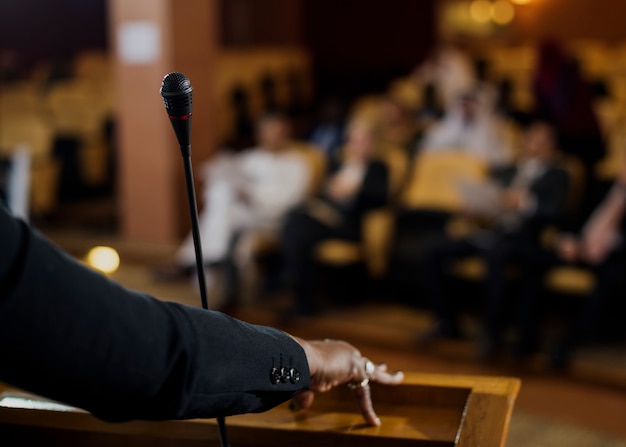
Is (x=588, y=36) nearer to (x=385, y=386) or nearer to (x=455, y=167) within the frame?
(x=455, y=167)

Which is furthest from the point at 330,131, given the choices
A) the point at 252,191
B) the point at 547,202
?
the point at 547,202

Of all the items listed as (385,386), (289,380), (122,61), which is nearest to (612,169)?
(122,61)

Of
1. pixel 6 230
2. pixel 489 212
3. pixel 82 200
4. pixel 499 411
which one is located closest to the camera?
pixel 6 230

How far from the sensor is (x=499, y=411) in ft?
4.87

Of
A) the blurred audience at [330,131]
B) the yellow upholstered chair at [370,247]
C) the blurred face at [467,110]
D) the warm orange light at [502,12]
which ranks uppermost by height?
the warm orange light at [502,12]

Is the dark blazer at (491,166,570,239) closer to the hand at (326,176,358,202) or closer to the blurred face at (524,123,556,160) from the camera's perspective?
the blurred face at (524,123,556,160)

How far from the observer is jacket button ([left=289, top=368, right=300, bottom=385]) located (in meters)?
1.22

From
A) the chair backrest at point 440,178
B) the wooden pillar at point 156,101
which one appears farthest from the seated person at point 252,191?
the wooden pillar at point 156,101

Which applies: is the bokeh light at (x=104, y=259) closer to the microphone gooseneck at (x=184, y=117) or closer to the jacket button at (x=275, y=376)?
the microphone gooseneck at (x=184, y=117)

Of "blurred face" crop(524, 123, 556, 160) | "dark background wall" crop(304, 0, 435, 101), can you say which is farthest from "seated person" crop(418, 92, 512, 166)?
"dark background wall" crop(304, 0, 435, 101)

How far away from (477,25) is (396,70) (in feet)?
4.01

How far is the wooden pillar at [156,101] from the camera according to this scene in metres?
6.36

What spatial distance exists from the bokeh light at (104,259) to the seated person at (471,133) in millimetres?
2048

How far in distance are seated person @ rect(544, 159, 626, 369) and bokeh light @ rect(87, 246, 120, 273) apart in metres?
2.98
